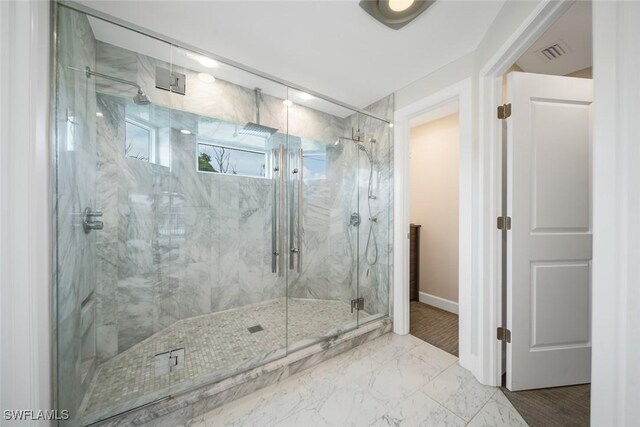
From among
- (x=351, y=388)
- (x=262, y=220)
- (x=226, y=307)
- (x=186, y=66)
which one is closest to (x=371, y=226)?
(x=262, y=220)

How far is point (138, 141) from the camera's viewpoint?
160 centimetres

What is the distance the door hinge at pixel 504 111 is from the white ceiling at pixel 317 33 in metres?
0.53

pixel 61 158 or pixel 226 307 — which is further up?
pixel 61 158

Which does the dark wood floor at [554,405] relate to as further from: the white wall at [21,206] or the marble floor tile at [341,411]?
the white wall at [21,206]

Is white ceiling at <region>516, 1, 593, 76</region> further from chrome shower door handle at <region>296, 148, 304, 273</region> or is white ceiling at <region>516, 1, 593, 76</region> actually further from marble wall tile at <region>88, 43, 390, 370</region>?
chrome shower door handle at <region>296, 148, 304, 273</region>

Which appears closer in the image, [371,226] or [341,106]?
[341,106]

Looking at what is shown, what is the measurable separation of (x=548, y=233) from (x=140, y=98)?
2914 mm

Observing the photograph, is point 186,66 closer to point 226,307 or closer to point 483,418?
point 226,307

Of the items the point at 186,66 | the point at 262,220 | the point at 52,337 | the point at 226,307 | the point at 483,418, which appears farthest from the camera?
the point at 262,220

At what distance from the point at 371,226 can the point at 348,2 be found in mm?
1876

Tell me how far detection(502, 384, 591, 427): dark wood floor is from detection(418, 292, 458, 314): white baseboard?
1218 millimetres

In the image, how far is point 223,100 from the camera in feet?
7.00

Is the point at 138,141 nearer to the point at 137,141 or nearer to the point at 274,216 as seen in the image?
the point at 137,141

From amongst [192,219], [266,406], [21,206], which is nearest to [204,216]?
[192,219]
